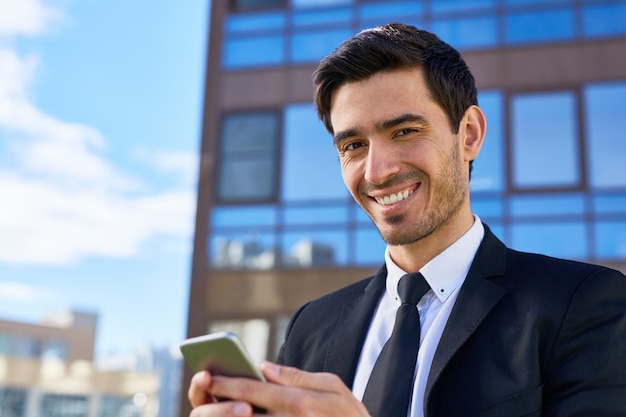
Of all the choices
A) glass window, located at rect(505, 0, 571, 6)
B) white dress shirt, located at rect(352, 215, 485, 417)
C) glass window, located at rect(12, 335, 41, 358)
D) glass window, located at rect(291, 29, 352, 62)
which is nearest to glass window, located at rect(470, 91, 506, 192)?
glass window, located at rect(505, 0, 571, 6)

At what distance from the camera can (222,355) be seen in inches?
55.2

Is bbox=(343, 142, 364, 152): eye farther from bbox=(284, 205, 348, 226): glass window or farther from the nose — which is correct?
bbox=(284, 205, 348, 226): glass window

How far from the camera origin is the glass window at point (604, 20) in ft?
44.6

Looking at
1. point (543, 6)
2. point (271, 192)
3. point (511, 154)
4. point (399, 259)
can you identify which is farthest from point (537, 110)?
point (399, 259)

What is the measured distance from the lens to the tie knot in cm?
217

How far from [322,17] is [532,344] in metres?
13.7

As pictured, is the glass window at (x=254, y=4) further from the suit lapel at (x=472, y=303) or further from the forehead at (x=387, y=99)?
the suit lapel at (x=472, y=303)

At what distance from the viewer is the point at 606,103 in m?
13.4

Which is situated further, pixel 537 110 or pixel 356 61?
pixel 537 110

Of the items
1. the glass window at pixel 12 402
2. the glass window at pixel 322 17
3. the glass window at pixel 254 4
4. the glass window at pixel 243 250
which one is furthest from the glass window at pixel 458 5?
the glass window at pixel 12 402

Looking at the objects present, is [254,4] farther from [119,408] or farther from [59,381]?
[119,408]

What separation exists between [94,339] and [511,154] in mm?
46844

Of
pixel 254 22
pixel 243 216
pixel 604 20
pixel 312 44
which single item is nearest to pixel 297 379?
pixel 243 216

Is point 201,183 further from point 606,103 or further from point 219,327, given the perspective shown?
point 606,103
